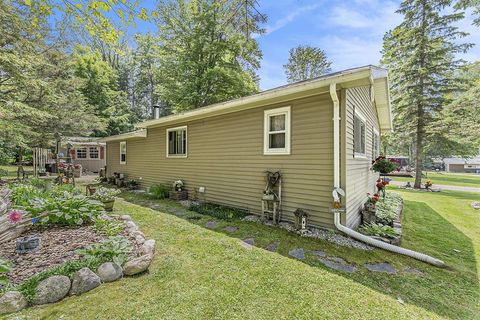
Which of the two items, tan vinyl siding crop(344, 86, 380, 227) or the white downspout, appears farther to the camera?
tan vinyl siding crop(344, 86, 380, 227)

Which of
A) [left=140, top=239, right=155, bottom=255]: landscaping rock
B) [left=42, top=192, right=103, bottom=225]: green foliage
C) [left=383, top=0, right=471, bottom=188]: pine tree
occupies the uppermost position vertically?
[left=383, top=0, right=471, bottom=188]: pine tree

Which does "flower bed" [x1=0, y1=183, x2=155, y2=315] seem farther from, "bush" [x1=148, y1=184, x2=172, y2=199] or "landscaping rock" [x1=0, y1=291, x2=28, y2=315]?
"bush" [x1=148, y1=184, x2=172, y2=199]

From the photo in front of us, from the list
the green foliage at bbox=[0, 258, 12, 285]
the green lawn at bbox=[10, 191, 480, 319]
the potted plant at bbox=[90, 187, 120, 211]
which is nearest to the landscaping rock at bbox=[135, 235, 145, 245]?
the green lawn at bbox=[10, 191, 480, 319]

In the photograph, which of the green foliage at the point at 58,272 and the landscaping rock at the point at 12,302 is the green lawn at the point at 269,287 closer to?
the landscaping rock at the point at 12,302

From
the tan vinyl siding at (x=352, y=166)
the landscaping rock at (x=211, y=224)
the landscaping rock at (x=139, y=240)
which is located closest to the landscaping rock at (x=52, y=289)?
the landscaping rock at (x=139, y=240)

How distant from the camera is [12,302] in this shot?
2.24 meters

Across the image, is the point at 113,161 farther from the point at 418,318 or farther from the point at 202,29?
the point at 418,318

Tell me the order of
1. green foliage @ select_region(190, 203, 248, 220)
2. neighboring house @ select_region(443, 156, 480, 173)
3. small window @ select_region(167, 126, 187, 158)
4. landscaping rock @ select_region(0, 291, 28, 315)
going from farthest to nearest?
neighboring house @ select_region(443, 156, 480, 173) → small window @ select_region(167, 126, 187, 158) → green foliage @ select_region(190, 203, 248, 220) → landscaping rock @ select_region(0, 291, 28, 315)

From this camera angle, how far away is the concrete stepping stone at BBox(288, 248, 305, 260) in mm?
3547

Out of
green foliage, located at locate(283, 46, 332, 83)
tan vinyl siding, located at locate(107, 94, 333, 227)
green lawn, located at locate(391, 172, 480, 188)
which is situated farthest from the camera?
green foliage, located at locate(283, 46, 332, 83)

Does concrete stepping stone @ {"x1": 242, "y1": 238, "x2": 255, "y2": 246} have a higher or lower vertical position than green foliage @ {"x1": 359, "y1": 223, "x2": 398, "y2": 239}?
lower

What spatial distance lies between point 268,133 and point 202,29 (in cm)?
1249

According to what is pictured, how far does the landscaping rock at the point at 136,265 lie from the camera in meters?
2.93

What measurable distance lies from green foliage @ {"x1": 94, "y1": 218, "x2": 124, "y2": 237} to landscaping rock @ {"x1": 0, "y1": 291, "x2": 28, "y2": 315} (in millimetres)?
1444
